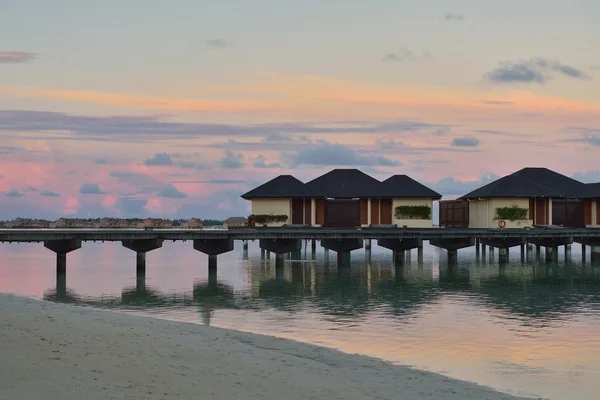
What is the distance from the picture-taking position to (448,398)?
14.7 m

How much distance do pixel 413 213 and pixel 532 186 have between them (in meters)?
10.7

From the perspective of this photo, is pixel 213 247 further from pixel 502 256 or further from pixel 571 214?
pixel 571 214

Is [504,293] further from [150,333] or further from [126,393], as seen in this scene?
[126,393]

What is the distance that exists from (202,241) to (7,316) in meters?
33.0

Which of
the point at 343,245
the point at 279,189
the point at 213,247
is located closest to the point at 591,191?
the point at 343,245

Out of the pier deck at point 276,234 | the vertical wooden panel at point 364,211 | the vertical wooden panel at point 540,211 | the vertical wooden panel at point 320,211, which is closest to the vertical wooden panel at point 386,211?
the vertical wooden panel at point 364,211

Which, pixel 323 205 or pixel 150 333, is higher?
pixel 323 205

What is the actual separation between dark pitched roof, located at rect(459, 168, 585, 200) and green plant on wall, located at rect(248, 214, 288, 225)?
17391 mm

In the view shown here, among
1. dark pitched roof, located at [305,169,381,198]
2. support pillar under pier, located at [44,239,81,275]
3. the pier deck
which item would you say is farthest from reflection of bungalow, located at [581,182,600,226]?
support pillar under pier, located at [44,239,81,275]

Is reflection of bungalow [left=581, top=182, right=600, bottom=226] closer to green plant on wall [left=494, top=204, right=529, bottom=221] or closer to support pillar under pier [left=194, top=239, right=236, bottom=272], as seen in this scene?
green plant on wall [left=494, top=204, right=529, bottom=221]

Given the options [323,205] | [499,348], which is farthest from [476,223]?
[499,348]

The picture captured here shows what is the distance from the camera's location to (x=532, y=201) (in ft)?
206

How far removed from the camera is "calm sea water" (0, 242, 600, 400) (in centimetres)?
2016

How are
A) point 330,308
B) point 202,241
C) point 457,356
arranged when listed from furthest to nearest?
point 202,241 < point 330,308 < point 457,356
